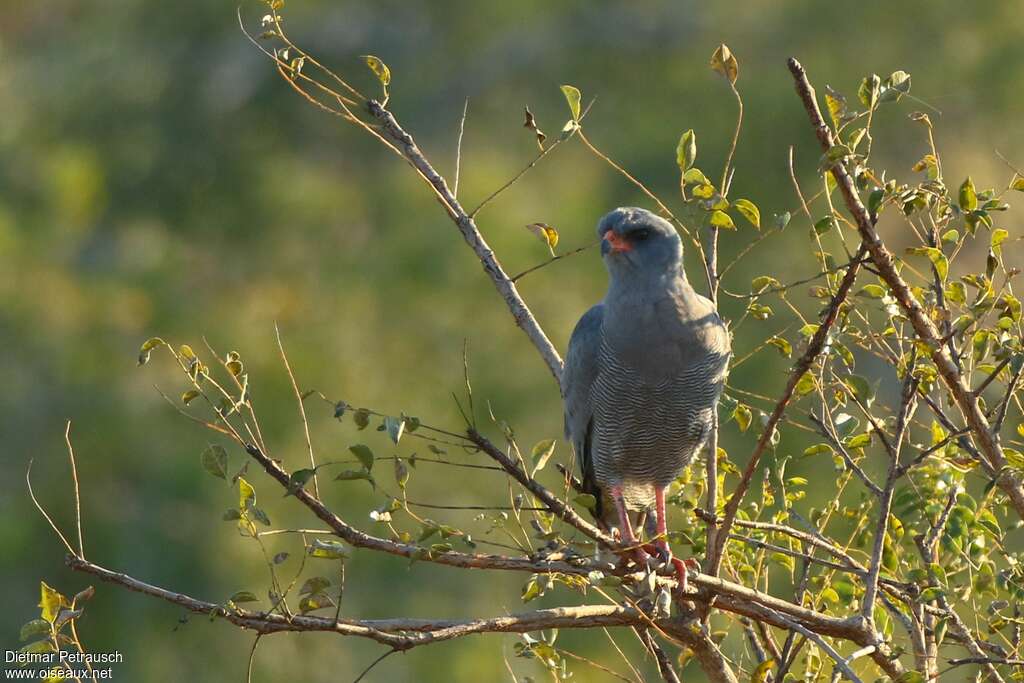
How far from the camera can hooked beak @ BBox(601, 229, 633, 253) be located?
382cm

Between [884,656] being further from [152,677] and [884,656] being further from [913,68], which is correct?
[913,68]

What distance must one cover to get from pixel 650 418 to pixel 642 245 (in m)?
0.56

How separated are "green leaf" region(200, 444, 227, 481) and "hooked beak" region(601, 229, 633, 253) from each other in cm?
168

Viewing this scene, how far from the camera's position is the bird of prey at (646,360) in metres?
3.78

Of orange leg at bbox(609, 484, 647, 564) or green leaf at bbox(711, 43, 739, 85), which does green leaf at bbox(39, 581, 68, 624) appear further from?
orange leg at bbox(609, 484, 647, 564)

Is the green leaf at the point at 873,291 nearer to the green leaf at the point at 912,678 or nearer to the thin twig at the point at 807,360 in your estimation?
the thin twig at the point at 807,360

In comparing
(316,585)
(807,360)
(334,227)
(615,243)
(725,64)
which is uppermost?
(334,227)

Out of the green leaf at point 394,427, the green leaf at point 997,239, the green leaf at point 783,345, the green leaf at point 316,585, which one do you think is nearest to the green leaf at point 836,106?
the green leaf at point 997,239

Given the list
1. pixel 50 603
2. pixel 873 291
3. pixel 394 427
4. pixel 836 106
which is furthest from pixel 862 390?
pixel 50 603

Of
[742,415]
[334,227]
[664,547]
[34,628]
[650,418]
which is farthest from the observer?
[334,227]

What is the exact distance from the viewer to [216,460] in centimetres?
247

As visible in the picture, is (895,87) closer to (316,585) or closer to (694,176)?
(694,176)

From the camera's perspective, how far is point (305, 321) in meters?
9.59

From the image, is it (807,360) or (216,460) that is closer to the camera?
(807,360)
